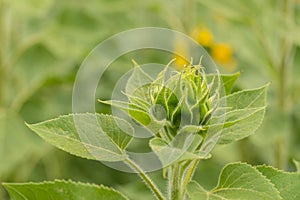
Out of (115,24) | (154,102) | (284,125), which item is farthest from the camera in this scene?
(115,24)

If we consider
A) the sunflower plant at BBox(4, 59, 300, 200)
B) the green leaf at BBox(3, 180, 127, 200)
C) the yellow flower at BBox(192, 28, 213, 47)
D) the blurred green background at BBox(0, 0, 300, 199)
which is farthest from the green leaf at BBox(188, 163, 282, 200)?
the yellow flower at BBox(192, 28, 213, 47)

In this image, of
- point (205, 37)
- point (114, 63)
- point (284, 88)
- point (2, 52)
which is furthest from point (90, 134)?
point (205, 37)

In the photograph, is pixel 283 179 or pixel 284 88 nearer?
pixel 283 179

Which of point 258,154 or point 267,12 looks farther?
point 258,154

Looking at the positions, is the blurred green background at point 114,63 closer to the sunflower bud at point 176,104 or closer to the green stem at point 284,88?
the green stem at point 284,88

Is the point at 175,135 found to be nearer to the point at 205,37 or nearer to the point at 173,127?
the point at 173,127

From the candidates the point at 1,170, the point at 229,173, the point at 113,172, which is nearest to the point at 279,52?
the point at 113,172

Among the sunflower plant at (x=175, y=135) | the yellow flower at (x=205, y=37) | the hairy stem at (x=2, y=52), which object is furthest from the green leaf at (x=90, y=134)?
the yellow flower at (x=205, y=37)

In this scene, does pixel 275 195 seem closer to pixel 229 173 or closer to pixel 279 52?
pixel 229 173
